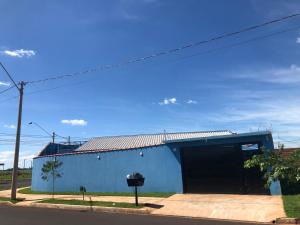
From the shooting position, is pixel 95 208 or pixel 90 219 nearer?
pixel 90 219

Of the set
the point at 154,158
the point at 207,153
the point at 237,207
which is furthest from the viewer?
the point at 207,153

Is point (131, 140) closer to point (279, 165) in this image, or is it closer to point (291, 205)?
point (291, 205)

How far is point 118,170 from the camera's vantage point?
22.1 meters

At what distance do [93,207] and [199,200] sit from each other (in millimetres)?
4659

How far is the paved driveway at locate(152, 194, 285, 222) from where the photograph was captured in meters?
12.7

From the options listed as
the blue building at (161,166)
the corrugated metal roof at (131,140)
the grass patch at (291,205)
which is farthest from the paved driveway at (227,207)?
the corrugated metal roof at (131,140)

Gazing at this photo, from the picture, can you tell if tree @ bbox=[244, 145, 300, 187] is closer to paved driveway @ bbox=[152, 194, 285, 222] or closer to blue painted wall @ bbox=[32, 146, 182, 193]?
paved driveway @ bbox=[152, 194, 285, 222]

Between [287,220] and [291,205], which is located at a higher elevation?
[291,205]

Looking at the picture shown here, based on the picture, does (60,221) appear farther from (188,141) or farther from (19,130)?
(19,130)

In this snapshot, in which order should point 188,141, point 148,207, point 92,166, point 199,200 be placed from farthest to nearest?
point 92,166, point 188,141, point 199,200, point 148,207

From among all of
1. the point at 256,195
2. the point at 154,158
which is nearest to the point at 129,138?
the point at 154,158

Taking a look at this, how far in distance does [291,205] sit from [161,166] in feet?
26.6

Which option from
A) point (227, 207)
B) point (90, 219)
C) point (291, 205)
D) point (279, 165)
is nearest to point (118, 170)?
point (90, 219)

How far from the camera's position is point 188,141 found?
19328 millimetres
